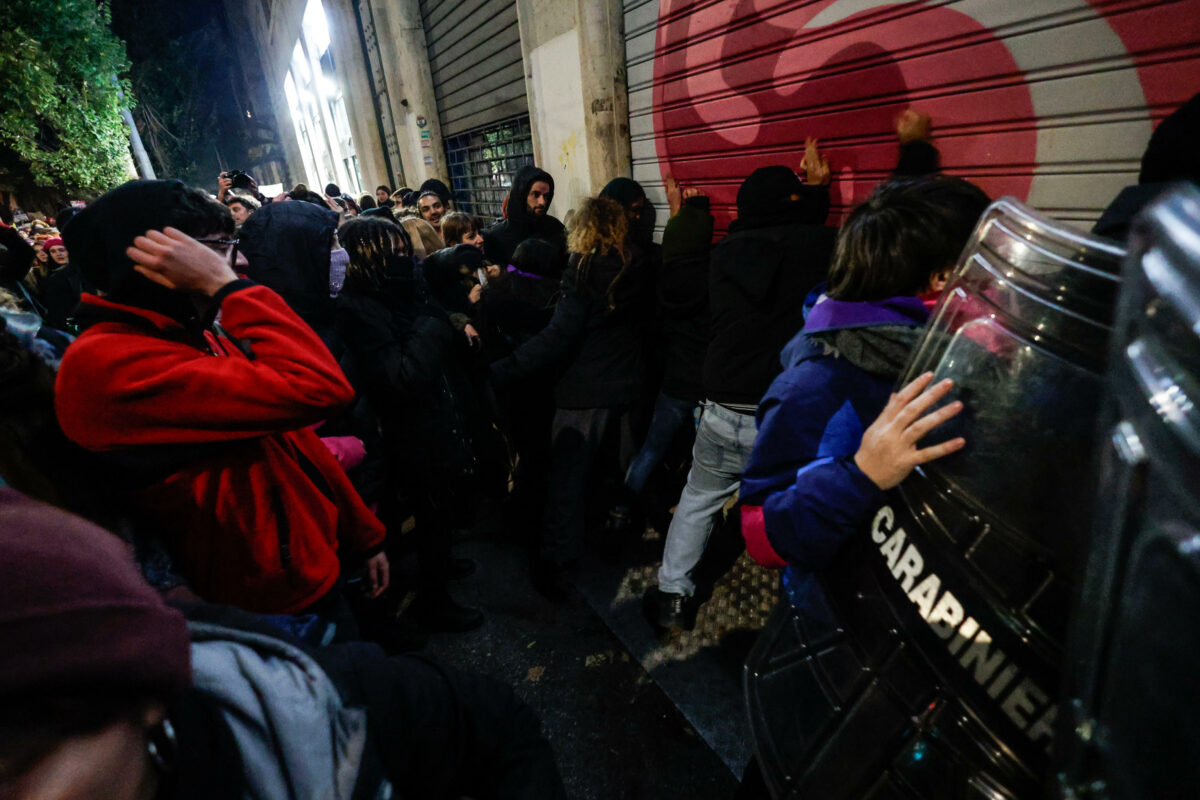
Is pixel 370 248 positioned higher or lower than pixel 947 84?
lower

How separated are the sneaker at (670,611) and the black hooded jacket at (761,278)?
3.72 ft

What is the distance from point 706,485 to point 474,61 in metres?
7.93

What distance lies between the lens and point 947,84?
244cm

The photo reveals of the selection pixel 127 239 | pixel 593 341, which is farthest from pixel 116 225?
pixel 593 341

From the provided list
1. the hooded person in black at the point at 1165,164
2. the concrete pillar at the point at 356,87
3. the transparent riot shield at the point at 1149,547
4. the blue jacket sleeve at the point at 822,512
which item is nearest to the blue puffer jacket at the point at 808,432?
the blue jacket sleeve at the point at 822,512

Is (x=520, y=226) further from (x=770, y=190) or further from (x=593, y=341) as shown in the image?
(x=770, y=190)

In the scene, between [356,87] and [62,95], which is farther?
[62,95]

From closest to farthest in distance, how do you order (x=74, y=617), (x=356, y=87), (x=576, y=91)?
(x=74, y=617) → (x=576, y=91) → (x=356, y=87)

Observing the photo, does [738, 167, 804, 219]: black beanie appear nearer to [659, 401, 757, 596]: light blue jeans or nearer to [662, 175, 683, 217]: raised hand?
[659, 401, 757, 596]: light blue jeans

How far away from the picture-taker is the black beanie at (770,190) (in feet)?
7.83

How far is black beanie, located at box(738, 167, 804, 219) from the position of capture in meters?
2.39

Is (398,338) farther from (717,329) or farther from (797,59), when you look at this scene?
(797,59)

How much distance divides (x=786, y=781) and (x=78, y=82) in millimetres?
29540

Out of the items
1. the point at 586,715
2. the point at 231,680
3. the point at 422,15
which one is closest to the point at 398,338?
the point at 231,680
